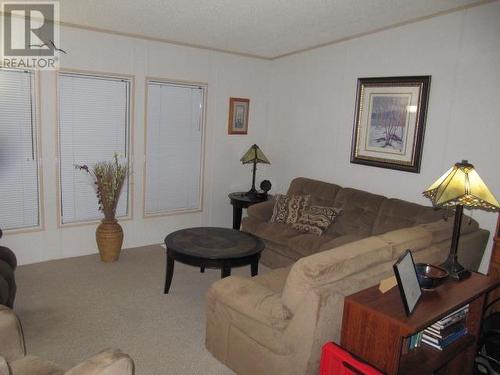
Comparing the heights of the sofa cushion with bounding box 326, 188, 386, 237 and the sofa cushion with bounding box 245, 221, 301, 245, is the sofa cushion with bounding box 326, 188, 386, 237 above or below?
above

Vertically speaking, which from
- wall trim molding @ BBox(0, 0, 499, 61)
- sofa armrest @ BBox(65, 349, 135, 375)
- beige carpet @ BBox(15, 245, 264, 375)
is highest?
wall trim molding @ BBox(0, 0, 499, 61)

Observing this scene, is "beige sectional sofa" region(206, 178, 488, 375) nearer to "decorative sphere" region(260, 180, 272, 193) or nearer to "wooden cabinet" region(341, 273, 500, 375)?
"wooden cabinet" region(341, 273, 500, 375)

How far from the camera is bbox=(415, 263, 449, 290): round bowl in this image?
2.19 metres

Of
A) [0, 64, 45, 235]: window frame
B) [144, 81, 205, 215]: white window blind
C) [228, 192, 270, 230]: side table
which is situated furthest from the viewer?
[228, 192, 270, 230]: side table

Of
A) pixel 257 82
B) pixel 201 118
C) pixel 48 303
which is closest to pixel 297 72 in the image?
pixel 257 82

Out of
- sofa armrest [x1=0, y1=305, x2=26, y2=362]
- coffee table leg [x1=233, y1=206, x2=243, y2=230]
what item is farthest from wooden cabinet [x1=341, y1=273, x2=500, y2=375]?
coffee table leg [x1=233, y1=206, x2=243, y2=230]

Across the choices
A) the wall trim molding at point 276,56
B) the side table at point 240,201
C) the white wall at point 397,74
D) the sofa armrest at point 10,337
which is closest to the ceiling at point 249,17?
the wall trim molding at point 276,56

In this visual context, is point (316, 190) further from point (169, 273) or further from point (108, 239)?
point (108, 239)

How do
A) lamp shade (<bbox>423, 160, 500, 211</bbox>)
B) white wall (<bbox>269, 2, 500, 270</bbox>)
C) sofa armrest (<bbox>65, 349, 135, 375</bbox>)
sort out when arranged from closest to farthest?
sofa armrest (<bbox>65, 349, 135, 375</bbox>)
lamp shade (<bbox>423, 160, 500, 211</bbox>)
white wall (<bbox>269, 2, 500, 270</bbox>)

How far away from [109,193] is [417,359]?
3170 mm

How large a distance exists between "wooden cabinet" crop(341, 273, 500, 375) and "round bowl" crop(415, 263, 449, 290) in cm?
4

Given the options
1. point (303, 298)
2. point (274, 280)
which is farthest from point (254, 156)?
point (303, 298)

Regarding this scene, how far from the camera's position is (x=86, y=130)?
4.27m

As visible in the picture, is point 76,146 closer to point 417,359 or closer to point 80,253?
point 80,253
